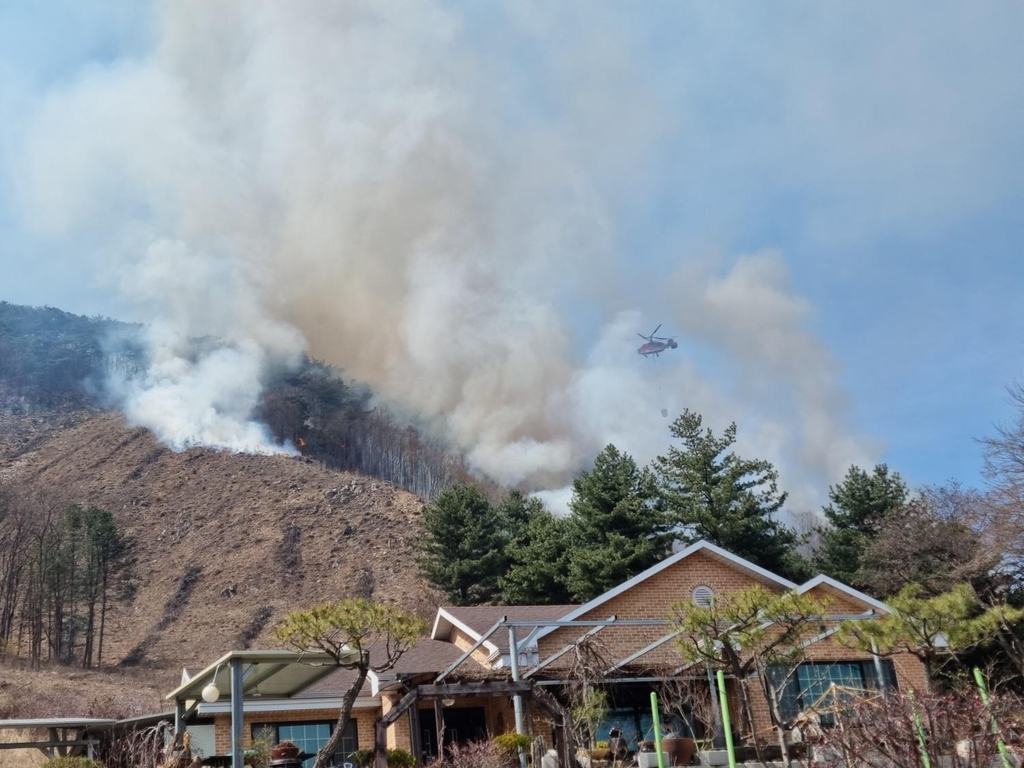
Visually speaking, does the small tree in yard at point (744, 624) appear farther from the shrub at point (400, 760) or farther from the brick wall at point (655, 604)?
the shrub at point (400, 760)

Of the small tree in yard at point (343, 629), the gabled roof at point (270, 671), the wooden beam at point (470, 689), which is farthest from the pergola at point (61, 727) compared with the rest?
the wooden beam at point (470, 689)

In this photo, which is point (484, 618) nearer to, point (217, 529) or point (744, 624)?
point (744, 624)

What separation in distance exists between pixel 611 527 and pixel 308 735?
19347 mm

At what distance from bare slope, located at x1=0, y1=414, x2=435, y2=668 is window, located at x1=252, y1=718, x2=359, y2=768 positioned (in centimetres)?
2610

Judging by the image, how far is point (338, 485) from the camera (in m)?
83.1

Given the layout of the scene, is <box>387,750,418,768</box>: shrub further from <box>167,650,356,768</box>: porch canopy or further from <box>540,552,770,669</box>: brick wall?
<box>540,552,770,669</box>: brick wall

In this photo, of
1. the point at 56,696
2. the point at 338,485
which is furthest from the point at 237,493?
the point at 56,696

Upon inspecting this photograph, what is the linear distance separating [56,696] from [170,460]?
52402 mm

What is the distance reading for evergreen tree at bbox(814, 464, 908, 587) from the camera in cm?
3725

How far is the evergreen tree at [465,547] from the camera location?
4369 cm

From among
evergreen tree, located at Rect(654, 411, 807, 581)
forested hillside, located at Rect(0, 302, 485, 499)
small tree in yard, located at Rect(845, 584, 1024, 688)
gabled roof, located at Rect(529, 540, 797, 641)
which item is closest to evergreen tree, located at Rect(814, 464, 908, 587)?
evergreen tree, located at Rect(654, 411, 807, 581)

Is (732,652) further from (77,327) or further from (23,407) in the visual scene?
(77,327)

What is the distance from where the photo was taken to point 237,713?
1450 centimetres

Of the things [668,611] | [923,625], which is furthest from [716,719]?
[923,625]
